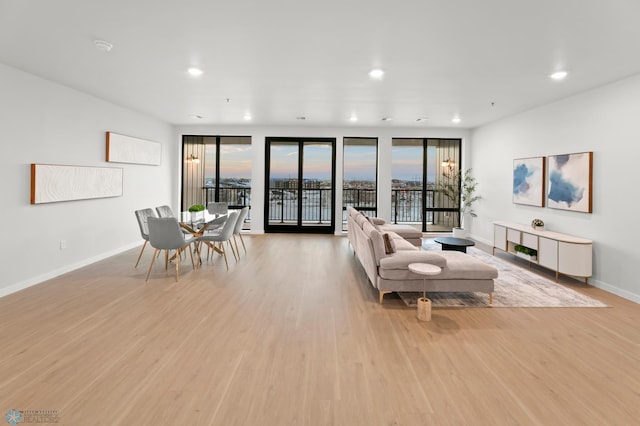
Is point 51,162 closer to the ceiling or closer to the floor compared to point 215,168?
closer to the floor

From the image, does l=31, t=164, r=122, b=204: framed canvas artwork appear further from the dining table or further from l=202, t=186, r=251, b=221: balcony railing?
l=202, t=186, r=251, b=221: balcony railing

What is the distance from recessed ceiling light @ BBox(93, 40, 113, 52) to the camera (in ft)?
10.8

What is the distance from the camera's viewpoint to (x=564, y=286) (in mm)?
4527

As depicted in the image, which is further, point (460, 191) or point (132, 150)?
point (460, 191)

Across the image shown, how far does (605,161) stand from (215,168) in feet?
26.1

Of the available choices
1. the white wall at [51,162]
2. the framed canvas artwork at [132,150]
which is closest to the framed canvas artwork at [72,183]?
the white wall at [51,162]

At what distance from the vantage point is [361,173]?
29.1ft

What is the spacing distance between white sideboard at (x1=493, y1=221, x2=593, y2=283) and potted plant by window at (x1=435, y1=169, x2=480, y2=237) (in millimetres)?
2416

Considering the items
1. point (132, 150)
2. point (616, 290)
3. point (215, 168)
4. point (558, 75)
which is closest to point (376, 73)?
point (558, 75)

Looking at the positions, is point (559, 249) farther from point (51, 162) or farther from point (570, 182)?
point (51, 162)

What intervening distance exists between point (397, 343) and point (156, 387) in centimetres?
189

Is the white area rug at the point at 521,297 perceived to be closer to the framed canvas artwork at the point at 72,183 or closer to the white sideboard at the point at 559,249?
the white sideboard at the point at 559,249

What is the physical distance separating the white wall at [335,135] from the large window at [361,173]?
217 millimetres

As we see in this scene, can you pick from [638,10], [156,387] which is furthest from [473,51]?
[156,387]
